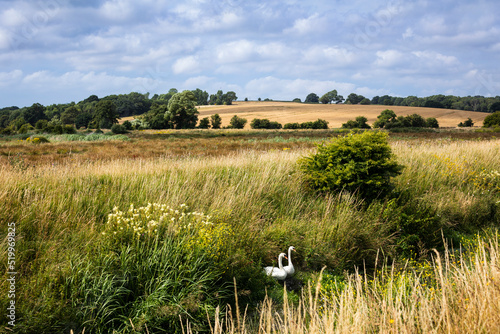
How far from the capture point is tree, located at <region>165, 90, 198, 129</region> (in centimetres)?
6969

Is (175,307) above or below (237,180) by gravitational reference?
below

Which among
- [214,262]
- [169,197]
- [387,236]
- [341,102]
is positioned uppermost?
[341,102]

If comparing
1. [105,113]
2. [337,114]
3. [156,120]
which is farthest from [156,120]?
[337,114]

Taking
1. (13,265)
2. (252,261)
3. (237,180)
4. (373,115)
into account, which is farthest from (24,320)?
(373,115)

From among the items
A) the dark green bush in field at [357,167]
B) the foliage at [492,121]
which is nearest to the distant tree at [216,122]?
the foliage at [492,121]

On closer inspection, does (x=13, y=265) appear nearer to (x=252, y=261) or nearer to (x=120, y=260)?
(x=120, y=260)

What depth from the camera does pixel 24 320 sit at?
3.44 meters

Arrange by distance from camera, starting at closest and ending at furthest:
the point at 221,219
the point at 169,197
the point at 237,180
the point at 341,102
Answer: the point at 221,219 < the point at 169,197 < the point at 237,180 < the point at 341,102

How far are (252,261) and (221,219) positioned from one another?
100 centimetres

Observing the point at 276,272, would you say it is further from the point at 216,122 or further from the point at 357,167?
the point at 216,122

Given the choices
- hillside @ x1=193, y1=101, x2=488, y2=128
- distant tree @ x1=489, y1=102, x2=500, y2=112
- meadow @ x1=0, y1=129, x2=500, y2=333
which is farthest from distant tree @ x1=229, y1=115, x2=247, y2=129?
meadow @ x1=0, y1=129, x2=500, y2=333

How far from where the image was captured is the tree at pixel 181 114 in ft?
229

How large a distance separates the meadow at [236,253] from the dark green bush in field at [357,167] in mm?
421

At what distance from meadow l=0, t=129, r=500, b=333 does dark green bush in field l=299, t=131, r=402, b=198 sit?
421 millimetres
